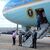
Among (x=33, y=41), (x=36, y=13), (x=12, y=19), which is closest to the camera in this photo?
(x=33, y=41)

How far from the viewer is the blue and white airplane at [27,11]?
23.7m

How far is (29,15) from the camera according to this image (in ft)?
80.8

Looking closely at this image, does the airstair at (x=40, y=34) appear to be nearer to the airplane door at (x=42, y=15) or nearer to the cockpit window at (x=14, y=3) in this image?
the airplane door at (x=42, y=15)

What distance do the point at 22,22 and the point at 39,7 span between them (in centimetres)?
302

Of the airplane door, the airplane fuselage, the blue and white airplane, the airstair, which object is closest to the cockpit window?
the blue and white airplane

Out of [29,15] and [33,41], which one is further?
[29,15]

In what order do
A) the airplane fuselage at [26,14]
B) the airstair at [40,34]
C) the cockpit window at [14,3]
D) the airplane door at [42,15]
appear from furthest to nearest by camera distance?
1. the cockpit window at [14,3]
2. the airplane door at [42,15]
3. the airstair at [40,34]
4. the airplane fuselage at [26,14]

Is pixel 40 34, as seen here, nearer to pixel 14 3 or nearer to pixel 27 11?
pixel 27 11

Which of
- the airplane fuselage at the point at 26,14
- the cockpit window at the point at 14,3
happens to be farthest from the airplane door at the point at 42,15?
the cockpit window at the point at 14,3

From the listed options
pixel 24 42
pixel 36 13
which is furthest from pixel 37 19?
pixel 24 42

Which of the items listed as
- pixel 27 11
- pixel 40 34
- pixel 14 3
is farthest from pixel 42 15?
pixel 14 3

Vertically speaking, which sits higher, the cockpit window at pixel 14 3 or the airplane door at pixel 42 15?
the cockpit window at pixel 14 3

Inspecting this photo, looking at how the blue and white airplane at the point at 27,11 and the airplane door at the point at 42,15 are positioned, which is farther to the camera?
the airplane door at the point at 42,15

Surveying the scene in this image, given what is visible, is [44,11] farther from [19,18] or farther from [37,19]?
[19,18]
